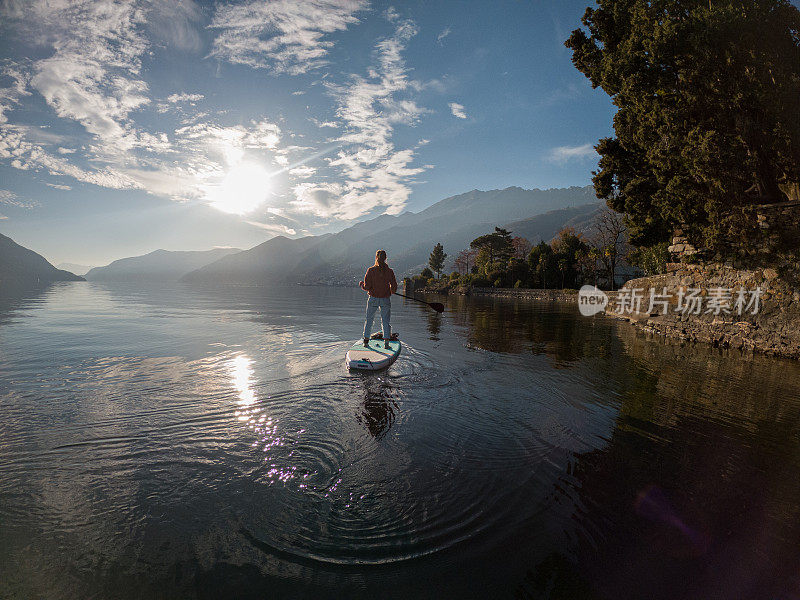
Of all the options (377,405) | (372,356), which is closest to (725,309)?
(372,356)

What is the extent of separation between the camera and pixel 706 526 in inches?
159

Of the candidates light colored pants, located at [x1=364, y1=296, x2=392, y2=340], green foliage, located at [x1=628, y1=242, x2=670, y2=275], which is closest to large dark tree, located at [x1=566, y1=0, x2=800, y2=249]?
light colored pants, located at [x1=364, y1=296, x2=392, y2=340]

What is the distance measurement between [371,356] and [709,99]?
17.9 meters

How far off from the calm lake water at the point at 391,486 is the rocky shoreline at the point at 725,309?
7.52 meters

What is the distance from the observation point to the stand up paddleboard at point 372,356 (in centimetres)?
1040

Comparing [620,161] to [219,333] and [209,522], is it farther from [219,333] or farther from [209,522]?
[209,522]

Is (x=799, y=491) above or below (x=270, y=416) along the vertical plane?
below

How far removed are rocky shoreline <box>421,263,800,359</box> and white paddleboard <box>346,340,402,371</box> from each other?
16278 millimetres

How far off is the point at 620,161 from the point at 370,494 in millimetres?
25769

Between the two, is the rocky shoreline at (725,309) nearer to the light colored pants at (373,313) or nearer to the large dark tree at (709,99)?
the large dark tree at (709,99)

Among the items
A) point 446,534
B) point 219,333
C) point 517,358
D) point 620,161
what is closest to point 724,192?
point 620,161

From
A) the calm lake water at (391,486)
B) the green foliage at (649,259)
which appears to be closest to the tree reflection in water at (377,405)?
the calm lake water at (391,486)

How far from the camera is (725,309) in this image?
675 inches
